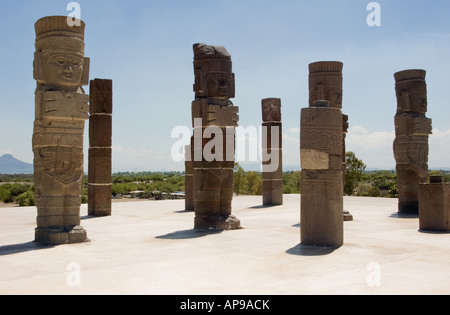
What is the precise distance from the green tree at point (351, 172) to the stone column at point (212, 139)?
16.5 metres

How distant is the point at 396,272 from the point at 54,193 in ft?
19.0

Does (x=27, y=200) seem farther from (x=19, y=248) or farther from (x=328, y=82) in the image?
(x=328, y=82)

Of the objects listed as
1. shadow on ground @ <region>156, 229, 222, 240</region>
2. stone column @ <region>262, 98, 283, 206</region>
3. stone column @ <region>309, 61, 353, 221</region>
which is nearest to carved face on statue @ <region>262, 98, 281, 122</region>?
stone column @ <region>262, 98, 283, 206</region>

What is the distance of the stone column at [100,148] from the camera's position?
14078 millimetres

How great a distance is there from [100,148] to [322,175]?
8.19 meters

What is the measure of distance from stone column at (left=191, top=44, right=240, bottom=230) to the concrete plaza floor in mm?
663

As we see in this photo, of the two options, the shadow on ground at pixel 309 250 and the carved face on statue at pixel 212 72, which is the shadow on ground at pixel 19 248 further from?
the carved face on statue at pixel 212 72

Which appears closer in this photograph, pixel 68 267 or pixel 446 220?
pixel 68 267

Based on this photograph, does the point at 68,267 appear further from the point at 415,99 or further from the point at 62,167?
the point at 415,99

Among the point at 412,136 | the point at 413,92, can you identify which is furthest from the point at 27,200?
the point at 413,92

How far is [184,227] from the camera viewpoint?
10953 millimetres

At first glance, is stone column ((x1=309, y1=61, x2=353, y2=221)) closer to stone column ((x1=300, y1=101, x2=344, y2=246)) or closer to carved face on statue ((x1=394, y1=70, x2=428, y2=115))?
carved face on statue ((x1=394, y1=70, x2=428, y2=115))

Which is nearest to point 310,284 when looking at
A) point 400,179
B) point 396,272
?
point 396,272

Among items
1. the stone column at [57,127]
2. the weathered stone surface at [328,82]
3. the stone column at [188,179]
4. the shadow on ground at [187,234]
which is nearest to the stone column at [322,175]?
the shadow on ground at [187,234]
